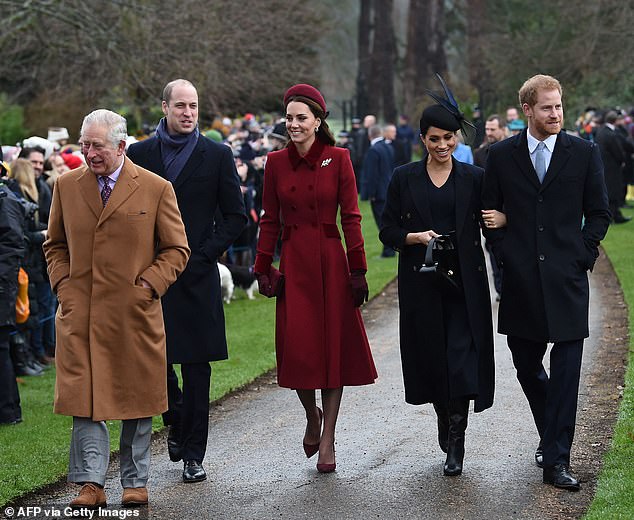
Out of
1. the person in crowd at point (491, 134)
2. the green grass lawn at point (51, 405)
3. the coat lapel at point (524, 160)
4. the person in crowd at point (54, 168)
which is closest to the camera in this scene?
the coat lapel at point (524, 160)

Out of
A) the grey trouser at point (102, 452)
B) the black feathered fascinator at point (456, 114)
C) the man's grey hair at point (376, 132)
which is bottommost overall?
the grey trouser at point (102, 452)

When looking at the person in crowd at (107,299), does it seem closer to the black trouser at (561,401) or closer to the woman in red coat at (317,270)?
the woman in red coat at (317,270)

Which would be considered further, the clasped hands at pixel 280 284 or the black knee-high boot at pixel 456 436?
the clasped hands at pixel 280 284

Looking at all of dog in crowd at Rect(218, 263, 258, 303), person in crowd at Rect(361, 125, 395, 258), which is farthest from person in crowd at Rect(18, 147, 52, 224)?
person in crowd at Rect(361, 125, 395, 258)

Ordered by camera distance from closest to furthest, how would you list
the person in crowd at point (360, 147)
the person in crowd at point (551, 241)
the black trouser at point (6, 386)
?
1. the person in crowd at point (551, 241)
2. the black trouser at point (6, 386)
3. the person in crowd at point (360, 147)

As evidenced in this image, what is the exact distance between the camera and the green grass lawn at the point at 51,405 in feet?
24.6

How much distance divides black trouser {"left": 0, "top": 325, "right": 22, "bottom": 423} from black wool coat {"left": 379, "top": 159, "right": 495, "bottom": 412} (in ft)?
10.1

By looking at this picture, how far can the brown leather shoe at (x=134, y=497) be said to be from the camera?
6582mm

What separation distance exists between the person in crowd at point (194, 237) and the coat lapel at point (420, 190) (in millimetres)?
956

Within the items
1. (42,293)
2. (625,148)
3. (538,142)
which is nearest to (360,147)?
(625,148)

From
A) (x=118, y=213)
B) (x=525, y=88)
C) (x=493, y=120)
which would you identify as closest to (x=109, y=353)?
(x=118, y=213)

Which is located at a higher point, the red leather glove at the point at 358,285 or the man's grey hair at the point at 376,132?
the red leather glove at the point at 358,285

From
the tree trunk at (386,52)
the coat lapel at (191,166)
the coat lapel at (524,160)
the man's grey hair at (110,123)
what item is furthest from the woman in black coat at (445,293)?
the tree trunk at (386,52)

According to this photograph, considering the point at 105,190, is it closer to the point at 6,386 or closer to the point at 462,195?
the point at 462,195
